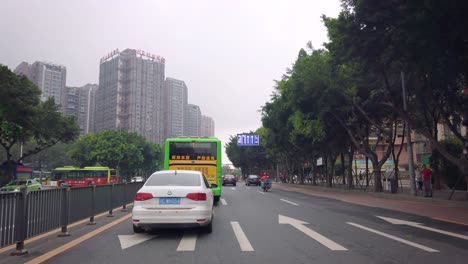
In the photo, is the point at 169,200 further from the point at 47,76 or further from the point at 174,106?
the point at 174,106

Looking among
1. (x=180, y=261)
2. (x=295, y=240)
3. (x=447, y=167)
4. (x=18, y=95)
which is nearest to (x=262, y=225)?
(x=295, y=240)

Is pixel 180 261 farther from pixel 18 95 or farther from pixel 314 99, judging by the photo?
pixel 18 95

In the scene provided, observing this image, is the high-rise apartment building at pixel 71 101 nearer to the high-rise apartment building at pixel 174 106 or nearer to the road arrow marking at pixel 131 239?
the high-rise apartment building at pixel 174 106

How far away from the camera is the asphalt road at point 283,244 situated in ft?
22.5

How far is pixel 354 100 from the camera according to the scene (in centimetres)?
2627

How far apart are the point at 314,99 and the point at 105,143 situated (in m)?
46.1

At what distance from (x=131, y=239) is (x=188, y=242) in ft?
4.65

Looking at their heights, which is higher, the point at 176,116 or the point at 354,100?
the point at 176,116

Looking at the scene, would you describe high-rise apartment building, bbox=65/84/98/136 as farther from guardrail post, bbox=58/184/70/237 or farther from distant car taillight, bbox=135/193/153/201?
distant car taillight, bbox=135/193/153/201

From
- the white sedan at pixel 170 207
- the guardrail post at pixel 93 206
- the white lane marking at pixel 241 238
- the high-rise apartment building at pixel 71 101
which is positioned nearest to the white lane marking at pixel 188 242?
the white sedan at pixel 170 207

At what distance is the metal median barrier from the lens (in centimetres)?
695

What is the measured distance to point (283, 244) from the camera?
822 cm

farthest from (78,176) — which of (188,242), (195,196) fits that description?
(188,242)

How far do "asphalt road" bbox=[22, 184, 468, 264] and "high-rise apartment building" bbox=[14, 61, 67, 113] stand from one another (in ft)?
193
